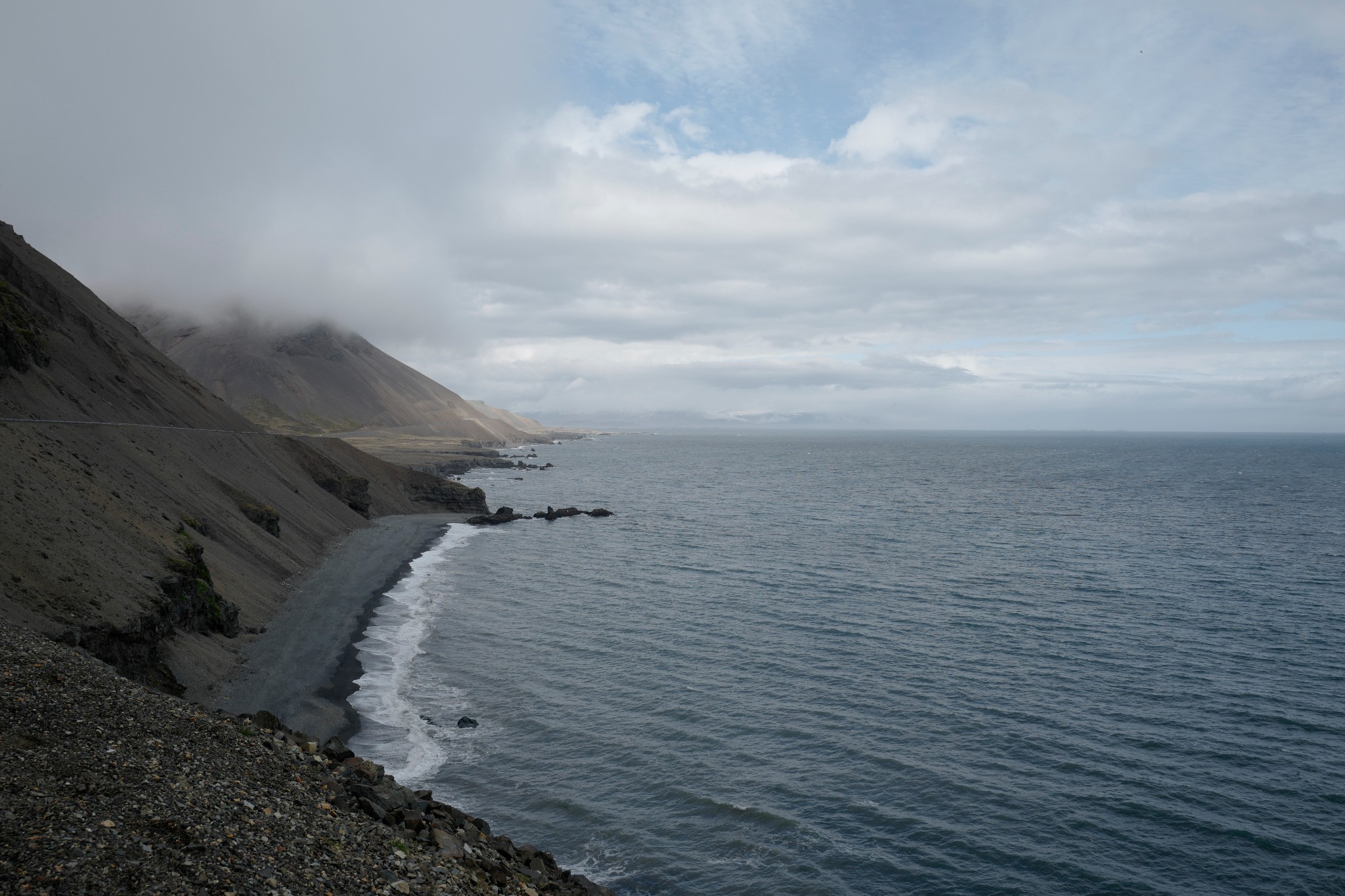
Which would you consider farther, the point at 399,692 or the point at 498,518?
the point at 498,518

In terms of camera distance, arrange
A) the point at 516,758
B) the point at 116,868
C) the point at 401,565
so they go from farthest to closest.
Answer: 1. the point at 401,565
2. the point at 516,758
3. the point at 116,868

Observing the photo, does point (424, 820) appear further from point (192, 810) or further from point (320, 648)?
point (320, 648)

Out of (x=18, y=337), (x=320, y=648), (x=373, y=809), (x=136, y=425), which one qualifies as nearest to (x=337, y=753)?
Answer: (x=373, y=809)

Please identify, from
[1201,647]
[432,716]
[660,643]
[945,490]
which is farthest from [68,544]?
[945,490]

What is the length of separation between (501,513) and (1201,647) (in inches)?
2760

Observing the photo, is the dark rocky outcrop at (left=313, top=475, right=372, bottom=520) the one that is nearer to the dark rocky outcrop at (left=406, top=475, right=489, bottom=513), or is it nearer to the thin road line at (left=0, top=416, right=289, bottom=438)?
the thin road line at (left=0, top=416, right=289, bottom=438)

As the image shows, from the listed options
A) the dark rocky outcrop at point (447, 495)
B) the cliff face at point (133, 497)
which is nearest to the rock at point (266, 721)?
the cliff face at point (133, 497)

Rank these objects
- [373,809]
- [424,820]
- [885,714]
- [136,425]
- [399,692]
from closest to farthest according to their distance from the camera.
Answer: [373,809], [424,820], [885,714], [399,692], [136,425]

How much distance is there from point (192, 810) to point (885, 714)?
25.4 m

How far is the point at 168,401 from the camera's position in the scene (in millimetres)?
64562

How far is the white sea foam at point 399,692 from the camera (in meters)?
28.0

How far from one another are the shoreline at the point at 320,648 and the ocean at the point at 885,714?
1.40 meters

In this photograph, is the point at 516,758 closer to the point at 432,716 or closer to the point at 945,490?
the point at 432,716

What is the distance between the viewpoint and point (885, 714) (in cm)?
3222
